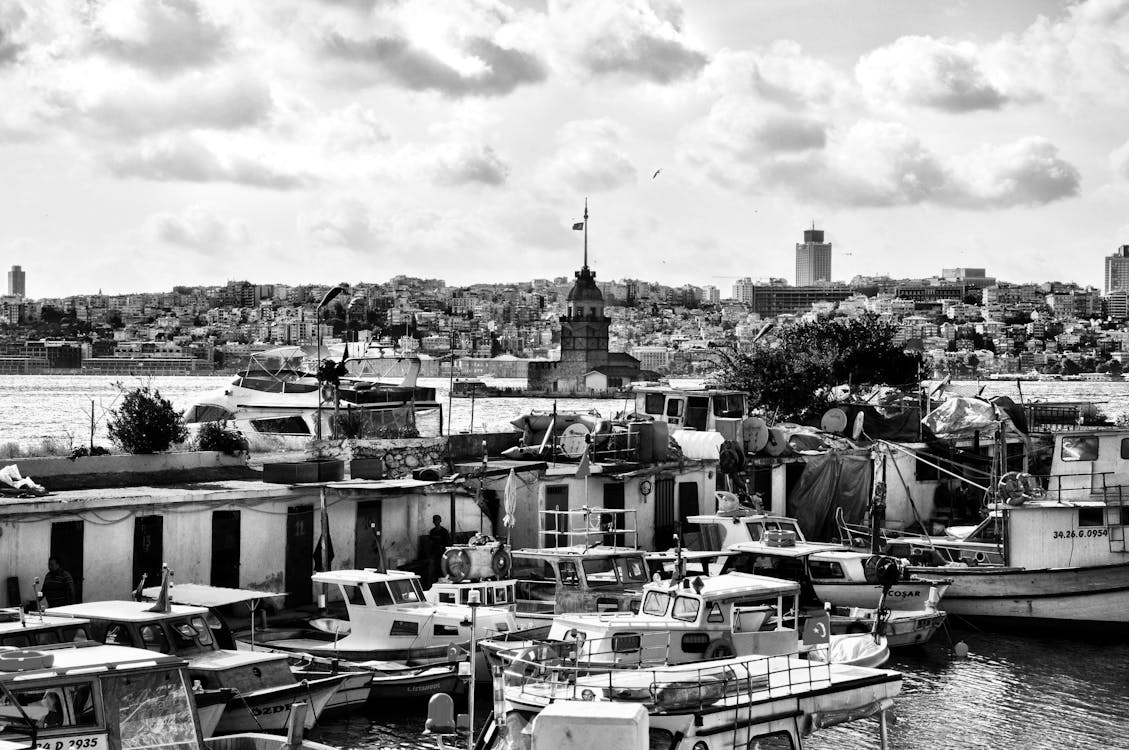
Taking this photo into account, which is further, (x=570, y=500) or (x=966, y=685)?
(x=570, y=500)

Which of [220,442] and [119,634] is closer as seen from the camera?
[119,634]

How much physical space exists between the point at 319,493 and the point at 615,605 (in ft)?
17.5

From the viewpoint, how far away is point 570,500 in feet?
88.6

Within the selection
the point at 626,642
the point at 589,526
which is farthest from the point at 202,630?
the point at 589,526

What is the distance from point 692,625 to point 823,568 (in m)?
7.91

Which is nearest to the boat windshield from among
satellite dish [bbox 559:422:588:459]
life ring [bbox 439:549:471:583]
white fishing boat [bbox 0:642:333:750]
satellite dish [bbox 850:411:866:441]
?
life ring [bbox 439:549:471:583]

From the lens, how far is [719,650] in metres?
18.5

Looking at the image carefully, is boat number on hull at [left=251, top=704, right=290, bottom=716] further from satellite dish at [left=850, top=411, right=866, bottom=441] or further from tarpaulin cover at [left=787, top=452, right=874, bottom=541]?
satellite dish at [left=850, top=411, right=866, bottom=441]

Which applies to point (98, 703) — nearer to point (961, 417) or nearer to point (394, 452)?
point (394, 452)

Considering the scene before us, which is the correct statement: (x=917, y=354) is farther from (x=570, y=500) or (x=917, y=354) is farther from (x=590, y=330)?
(x=590, y=330)

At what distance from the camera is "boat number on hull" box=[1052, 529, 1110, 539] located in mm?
27219

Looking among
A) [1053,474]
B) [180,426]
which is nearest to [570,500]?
[180,426]

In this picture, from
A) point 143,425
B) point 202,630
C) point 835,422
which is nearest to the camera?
point 202,630

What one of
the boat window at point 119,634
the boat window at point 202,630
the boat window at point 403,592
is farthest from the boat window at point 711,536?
the boat window at point 119,634
